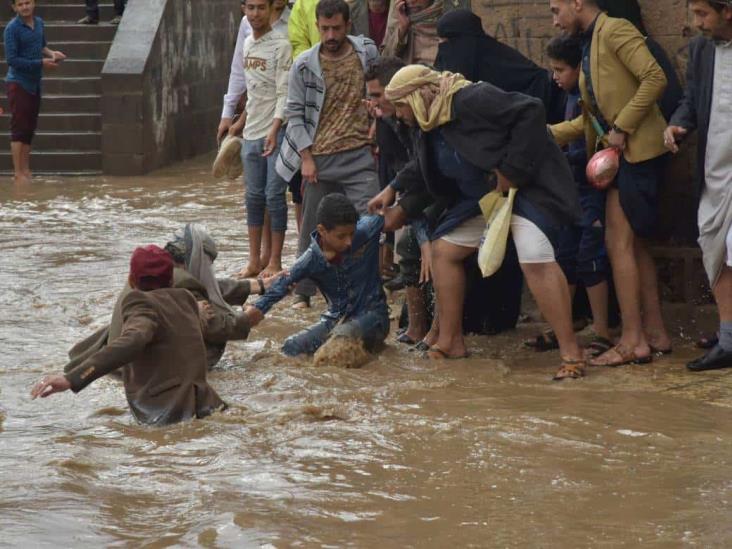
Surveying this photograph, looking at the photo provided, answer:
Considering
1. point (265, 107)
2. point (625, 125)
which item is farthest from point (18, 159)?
point (625, 125)

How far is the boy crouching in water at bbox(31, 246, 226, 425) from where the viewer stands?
7.22 m

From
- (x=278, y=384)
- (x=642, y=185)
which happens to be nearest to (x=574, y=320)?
(x=642, y=185)

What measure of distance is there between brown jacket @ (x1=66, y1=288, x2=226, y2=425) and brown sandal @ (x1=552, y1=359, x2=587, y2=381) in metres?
1.79

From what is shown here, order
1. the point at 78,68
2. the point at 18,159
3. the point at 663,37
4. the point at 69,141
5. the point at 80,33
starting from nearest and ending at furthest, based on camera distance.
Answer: the point at 663,37, the point at 18,159, the point at 69,141, the point at 78,68, the point at 80,33

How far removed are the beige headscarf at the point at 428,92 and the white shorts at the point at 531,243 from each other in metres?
0.67

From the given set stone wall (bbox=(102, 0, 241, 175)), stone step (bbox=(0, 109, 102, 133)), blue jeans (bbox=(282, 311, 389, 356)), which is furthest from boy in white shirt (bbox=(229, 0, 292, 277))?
stone step (bbox=(0, 109, 102, 133))

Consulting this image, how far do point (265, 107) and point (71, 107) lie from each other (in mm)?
7829

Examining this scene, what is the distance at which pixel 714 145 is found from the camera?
802 cm

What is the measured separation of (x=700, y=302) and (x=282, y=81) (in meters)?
3.33

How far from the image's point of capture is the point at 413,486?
6.23 meters

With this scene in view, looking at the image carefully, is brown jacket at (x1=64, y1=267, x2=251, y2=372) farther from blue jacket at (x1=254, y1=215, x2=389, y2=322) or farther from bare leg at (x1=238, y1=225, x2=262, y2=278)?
bare leg at (x1=238, y1=225, x2=262, y2=278)

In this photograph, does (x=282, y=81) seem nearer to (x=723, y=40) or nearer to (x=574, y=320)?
(x=574, y=320)

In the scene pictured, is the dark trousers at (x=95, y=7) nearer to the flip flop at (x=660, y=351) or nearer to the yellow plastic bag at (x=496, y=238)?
the yellow plastic bag at (x=496, y=238)

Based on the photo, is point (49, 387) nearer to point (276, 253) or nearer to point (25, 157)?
point (276, 253)
